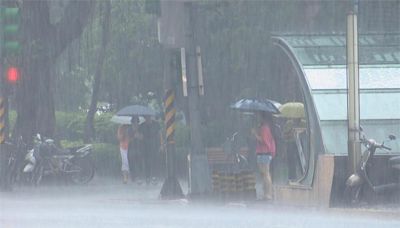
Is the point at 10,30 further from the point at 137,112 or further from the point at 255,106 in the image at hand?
the point at 137,112

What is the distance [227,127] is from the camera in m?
38.8

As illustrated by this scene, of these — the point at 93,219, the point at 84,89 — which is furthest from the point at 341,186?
the point at 84,89

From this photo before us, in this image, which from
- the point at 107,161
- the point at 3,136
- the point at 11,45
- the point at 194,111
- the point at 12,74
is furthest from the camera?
the point at 107,161

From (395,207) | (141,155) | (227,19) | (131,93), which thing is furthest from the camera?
(131,93)

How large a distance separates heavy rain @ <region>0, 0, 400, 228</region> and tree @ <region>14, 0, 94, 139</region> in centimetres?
4

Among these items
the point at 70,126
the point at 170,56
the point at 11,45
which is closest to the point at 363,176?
the point at 170,56

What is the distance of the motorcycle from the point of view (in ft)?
93.6

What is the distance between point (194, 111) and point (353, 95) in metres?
4.52

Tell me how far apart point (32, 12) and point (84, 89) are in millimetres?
22268

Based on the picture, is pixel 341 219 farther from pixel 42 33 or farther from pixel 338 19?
pixel 338 19

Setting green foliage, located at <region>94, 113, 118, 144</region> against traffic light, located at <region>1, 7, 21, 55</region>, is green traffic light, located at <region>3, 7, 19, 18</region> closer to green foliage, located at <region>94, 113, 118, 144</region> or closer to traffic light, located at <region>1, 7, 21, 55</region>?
traffic light, located at <region>1, 7, 21, 55</region>

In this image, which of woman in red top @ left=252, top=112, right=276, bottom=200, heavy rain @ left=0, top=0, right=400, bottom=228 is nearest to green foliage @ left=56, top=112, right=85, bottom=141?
heavy rain @ left=0, top=0, right=400, bottom=228

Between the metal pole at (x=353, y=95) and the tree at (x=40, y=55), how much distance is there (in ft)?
41.9

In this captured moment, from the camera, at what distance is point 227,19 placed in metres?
38.1
